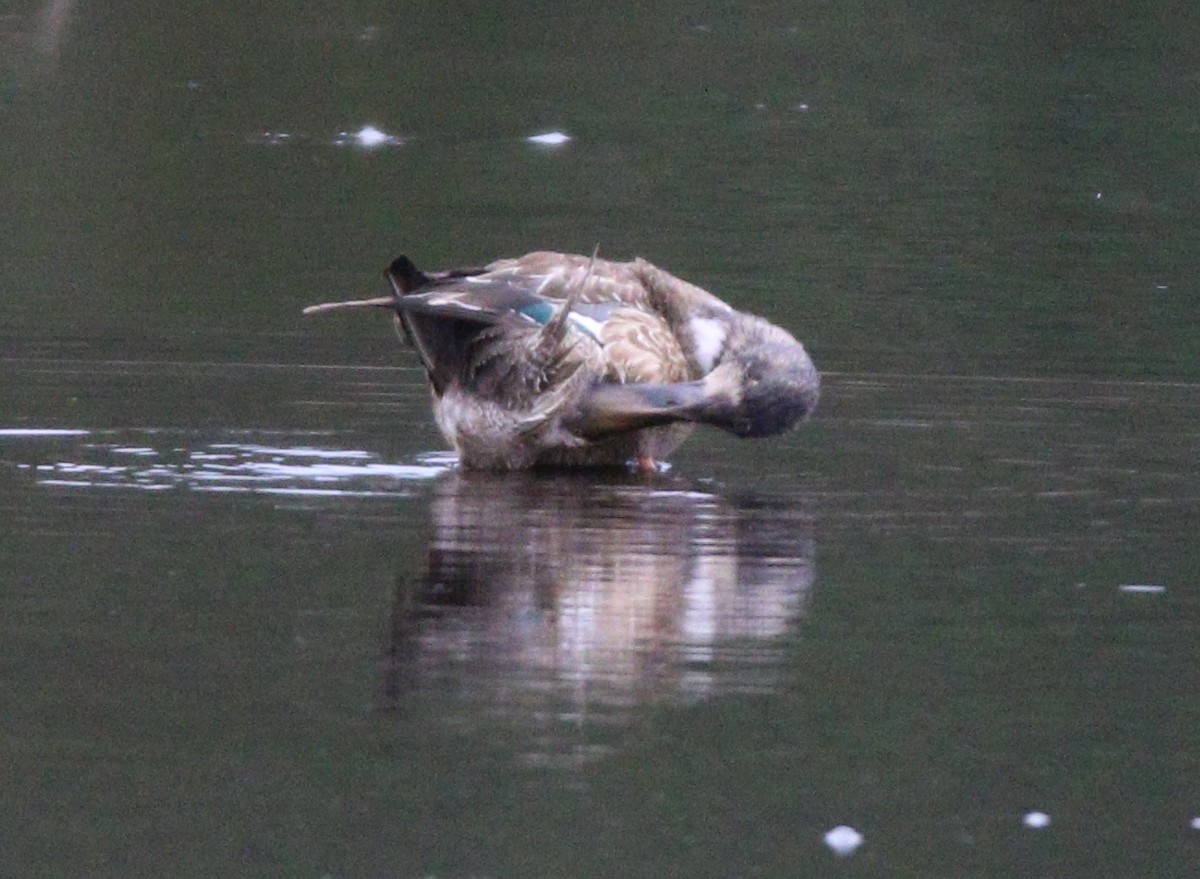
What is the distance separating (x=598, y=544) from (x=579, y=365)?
47.3 inches

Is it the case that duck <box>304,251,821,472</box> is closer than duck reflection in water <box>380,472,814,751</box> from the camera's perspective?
No

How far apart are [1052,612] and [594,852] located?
219cm

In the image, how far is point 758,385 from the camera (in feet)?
29.2

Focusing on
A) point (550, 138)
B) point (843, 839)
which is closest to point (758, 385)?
point (843, 839)

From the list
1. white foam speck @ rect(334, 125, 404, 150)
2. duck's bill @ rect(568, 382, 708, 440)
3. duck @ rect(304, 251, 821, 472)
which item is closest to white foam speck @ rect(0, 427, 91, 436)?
duck @ rect(304, 251, 821, 472)

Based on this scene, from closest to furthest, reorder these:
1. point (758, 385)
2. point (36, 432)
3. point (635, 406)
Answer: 1. point (635, 406)
2. point (758, 385)
3. point (36, 432)

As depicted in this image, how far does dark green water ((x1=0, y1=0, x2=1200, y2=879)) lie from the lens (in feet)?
17.6

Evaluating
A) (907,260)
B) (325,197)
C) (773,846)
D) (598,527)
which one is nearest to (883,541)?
(598,527)

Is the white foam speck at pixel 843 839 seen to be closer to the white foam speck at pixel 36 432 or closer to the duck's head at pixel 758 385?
the duck's head at pixel 758 385

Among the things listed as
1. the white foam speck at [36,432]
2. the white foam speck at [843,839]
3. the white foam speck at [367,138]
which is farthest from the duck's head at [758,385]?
the white foam speck at [367,138]

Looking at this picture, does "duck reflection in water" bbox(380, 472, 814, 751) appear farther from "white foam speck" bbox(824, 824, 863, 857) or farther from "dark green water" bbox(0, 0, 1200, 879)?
"white foam speck" bbox(824, 824, 863, 857)

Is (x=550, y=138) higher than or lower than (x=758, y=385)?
higher

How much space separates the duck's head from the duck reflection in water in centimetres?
30

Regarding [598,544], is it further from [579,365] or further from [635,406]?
[579,365]
